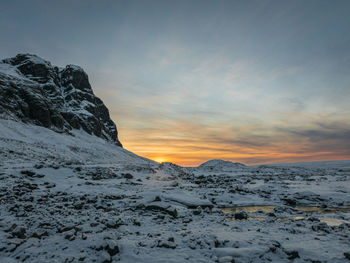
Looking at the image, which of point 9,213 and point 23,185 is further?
point 23,185

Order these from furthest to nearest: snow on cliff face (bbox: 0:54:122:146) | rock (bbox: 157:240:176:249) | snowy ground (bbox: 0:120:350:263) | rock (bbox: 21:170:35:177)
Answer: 1. snow on cliff face (bbox: 0:54:122:146)
2. rock (bbox: 21:170:35:177)
3. rock (bbox: 157:240:176:249)
4. snowy ground (bbox: 0:120:350:263)

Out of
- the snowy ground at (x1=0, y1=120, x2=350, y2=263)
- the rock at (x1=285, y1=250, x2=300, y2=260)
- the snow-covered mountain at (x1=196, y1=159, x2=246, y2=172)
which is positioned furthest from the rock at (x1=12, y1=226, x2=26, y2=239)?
the snow-covered mountain at (x1=196, y1=159, x2=246, y2=172)

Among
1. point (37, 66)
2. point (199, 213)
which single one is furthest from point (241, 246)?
point (37, 66)

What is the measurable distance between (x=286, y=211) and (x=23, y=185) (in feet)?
60.2

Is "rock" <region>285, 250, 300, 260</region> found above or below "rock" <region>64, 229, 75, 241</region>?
below

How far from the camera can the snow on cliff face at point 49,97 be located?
72.7 metres

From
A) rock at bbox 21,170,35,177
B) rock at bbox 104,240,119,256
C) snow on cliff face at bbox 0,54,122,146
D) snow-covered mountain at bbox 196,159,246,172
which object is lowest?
snow-covered mountain at bbox 196,159,246,172

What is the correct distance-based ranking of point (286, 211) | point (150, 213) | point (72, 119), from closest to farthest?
point (150, 213)
point (286, 211)
point (72, 119)

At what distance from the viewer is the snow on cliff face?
7269 cm

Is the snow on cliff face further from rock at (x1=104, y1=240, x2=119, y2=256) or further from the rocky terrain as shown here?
rock at (x1=104, y1=240, x2=119, y2=256)

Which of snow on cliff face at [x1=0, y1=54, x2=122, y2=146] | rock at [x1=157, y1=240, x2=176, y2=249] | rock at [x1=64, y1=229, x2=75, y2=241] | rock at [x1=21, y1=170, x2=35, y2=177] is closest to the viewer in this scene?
rock at [x1=157, y1=240, x2=176, y2=249]

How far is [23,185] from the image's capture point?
14.1 metres

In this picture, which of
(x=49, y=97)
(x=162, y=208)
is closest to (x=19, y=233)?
(x=162, y=208)

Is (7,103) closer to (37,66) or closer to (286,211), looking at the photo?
(37,66)
